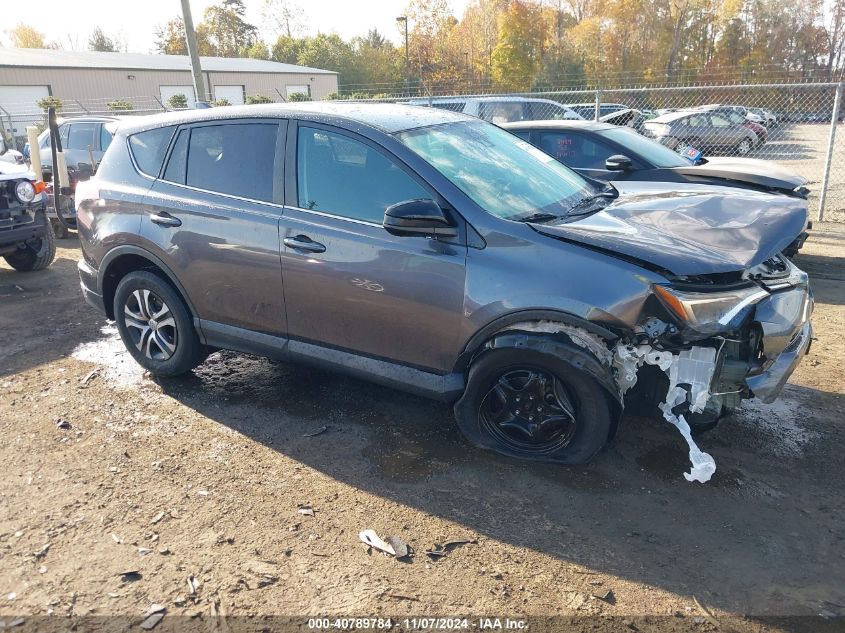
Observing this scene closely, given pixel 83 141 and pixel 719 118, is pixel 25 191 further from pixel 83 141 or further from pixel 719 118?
pixel 719 118

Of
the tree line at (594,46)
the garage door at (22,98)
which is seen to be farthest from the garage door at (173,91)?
the tree line at (594,46)

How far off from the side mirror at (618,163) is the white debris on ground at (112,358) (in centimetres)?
493

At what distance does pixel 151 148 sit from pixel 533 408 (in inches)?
123

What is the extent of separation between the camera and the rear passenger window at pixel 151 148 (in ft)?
14.4

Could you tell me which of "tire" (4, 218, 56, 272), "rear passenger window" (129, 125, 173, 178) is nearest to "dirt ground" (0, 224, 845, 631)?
"rear passenger window" (129, 125, 173, 178)

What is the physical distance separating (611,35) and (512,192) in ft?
163

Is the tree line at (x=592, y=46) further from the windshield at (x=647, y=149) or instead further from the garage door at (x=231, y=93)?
the windshield at (x=647, y=149)

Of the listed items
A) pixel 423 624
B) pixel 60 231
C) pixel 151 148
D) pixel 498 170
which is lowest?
pixel 423 624

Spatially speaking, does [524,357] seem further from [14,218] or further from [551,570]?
[14,218]

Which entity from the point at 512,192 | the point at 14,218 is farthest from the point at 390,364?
the point at 14,218

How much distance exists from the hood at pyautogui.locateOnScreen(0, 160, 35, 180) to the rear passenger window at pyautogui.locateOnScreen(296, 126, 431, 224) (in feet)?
17.2

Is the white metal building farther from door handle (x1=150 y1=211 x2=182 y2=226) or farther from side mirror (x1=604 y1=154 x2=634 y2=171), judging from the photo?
door handle (x1=150 y1=211 x2=182 y2=226)

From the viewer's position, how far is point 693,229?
11.4 ft

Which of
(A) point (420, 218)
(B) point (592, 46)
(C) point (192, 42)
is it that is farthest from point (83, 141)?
(B) point (592, 46)
